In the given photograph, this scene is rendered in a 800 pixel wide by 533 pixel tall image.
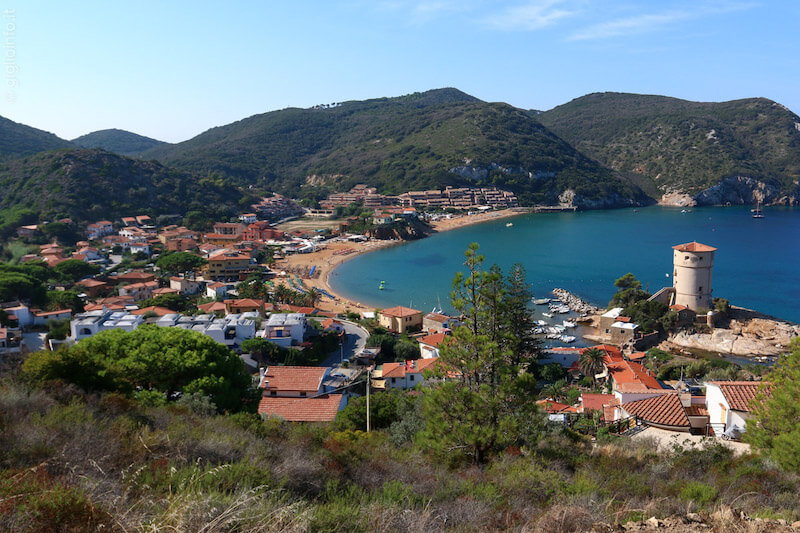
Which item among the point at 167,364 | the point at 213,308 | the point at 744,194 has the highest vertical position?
the point at 744,194

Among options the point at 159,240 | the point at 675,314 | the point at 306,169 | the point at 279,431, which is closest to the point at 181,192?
the point at 159,240

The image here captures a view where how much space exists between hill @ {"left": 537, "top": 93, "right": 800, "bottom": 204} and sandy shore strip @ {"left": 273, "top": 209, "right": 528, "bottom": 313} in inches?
2081

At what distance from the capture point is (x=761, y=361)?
22.1m

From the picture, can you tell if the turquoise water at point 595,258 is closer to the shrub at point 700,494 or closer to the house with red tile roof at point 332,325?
the house with red tile roof at point 332,325

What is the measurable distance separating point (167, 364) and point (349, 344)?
1141cm

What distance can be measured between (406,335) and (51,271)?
75.9ft

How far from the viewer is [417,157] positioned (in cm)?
10000

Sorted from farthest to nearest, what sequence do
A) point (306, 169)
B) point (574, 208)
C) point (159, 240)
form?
point (306, 169) < point (574, 208) < point (159, 240)

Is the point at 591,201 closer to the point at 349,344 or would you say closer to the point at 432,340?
the point at 432,340

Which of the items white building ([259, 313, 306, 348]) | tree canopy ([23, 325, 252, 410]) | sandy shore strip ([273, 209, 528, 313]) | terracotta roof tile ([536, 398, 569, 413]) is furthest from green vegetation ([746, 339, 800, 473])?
sandy shore strip ([273, 209, 528, 313])

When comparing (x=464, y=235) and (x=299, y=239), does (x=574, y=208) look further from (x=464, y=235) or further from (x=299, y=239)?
(x=299, y=239)

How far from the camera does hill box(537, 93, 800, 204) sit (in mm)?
90000

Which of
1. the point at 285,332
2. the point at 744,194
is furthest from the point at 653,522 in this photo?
the point at 744,194

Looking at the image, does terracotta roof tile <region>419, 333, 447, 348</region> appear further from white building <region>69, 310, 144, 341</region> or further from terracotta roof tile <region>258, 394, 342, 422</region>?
white building <region>69, 310, 144, 341</region>
